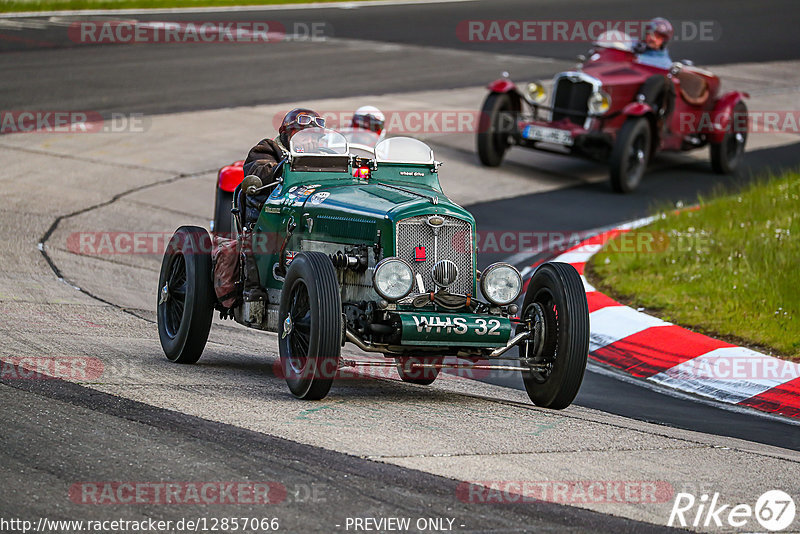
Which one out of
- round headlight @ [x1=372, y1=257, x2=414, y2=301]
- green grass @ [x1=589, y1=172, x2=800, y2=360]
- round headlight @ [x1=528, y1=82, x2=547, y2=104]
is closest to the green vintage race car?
round headlight @ [x1=372, y1=257, x2=414, y2=301]

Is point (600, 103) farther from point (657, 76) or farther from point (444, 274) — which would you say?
point (444, 274)

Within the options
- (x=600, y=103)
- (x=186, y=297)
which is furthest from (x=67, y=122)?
(x=186, y=297)

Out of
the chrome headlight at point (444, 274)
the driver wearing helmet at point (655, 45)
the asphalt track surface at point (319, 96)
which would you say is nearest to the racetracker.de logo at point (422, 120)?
the asphalt track surface at point (319, 96)

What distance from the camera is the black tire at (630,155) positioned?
1579 centimetres

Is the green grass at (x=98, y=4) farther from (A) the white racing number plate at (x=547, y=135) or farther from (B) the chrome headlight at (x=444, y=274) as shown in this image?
(B) the chrome headlight at (x=444, y=274)

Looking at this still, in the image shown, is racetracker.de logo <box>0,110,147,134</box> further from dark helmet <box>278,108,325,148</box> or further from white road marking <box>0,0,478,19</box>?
white road marking <box>0,0,478,19</box>

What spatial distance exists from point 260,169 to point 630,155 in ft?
28.8

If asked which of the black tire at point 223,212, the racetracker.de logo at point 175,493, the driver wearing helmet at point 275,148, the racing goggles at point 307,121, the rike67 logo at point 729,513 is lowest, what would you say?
the rike67 logo at point 729,513

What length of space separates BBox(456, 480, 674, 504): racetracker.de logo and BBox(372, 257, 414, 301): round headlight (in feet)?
5.67

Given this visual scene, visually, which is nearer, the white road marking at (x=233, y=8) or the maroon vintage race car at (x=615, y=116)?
the maroon vintage race car at (x=615, y=116)

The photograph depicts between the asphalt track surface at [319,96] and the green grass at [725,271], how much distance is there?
1.39 metres

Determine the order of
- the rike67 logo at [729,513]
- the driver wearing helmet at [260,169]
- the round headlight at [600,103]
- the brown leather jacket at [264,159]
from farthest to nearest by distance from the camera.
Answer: the round headlight at [600,103] → the brown leather jacket at [264,159] → the driver wearing helmet at [260,169] → the rike67 logo at [729,513]

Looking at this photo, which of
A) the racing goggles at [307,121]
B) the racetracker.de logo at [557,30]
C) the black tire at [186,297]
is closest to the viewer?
the black tire at [186,297]

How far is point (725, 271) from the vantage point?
10.9 meters
